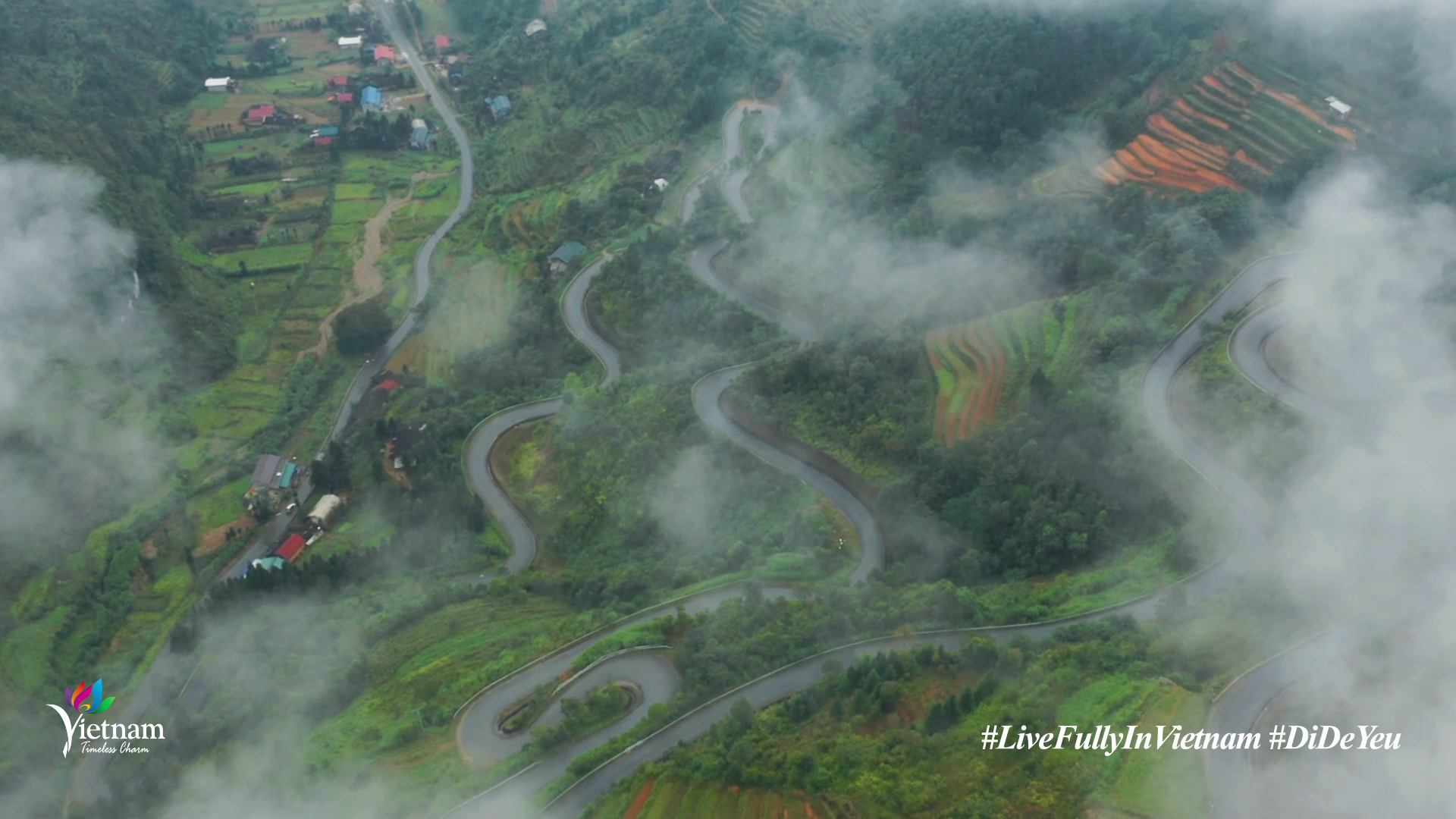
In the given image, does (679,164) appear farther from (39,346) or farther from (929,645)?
(929,645)

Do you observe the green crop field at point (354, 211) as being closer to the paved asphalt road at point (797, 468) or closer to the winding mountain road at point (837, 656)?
the winding mountain road at point (837, 656)

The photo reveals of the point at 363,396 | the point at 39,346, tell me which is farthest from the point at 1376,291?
the point at 39,346

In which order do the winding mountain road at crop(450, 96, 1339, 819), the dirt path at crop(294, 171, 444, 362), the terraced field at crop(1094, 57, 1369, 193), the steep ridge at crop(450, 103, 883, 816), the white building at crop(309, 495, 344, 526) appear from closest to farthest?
the winding mountain road at crop(450, 96, 1339, 819) → the steep ridge at crop(450, 103, 883, 816) → the white building at crop(309, 495, 344, 526) → the terraced field at crop(1094, 57, 1369, 193) → the dirt path at crop(294, 171, 444, 362)

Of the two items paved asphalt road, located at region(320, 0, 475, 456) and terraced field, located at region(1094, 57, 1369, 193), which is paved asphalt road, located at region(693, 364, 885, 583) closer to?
paved asphalt road, located at region(320, 0, 475, 456)

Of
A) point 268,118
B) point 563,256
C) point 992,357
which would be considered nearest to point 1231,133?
point 992,357

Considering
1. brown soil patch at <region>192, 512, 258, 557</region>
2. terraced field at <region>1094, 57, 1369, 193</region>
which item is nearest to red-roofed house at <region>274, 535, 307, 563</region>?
brown soil patch at <region>192, 512, 258, 557</region>
